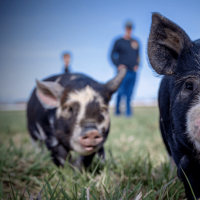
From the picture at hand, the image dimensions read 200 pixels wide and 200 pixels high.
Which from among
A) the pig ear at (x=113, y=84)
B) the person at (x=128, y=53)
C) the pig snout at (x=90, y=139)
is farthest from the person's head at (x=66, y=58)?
the pig snout at (x=90, y=139)

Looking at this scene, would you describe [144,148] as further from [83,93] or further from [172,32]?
[172,32]

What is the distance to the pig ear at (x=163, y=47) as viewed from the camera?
1.74 m

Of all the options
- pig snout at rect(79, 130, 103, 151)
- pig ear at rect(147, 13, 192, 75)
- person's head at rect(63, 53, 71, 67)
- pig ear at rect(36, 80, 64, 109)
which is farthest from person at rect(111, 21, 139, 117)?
pig ear at rect(147, 13, 192, 75)

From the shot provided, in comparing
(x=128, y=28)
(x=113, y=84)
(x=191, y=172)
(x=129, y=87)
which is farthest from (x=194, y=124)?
(x=129, y=87)

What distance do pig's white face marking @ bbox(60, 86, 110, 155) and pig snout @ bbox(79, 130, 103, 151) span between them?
0.20 feet

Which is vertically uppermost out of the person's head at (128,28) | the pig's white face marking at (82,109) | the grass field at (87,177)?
the person's head at (128,28)

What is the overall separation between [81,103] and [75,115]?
161mm

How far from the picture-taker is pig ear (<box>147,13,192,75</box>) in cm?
174

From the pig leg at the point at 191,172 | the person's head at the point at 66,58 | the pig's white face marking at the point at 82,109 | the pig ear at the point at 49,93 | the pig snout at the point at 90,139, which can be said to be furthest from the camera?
the person's head at the point at 66,58

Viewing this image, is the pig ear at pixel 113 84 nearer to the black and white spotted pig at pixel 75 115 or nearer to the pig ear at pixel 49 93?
the black and white spotted pig at pixel 75 115

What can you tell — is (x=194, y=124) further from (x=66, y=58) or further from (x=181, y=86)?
(x=66, y=58)

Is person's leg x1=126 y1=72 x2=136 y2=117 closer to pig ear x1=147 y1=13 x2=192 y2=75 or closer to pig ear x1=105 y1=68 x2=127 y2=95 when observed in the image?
pig ear x1=105 y1=68 x2=127 y2=95

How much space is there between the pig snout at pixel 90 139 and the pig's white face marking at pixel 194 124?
3.89ft

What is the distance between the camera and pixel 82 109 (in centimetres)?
260
